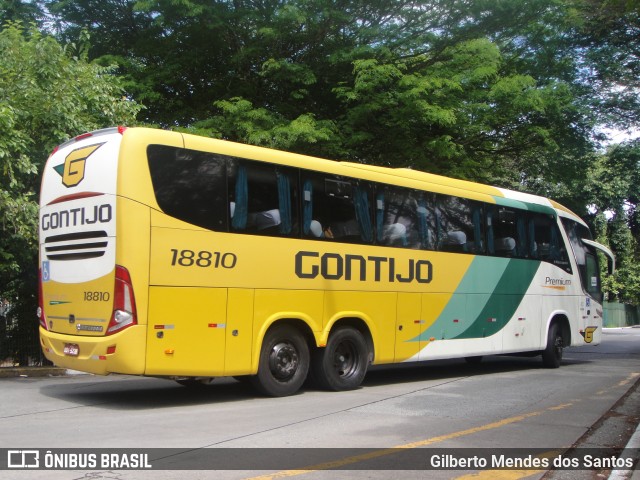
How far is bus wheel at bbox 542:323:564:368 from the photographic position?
1578 centimetres

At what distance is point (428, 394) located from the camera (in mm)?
11086

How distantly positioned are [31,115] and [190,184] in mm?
5504

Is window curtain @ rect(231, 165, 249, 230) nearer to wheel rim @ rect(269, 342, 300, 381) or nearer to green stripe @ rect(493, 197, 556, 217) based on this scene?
wheel rim @ rect(269, 342, 300, 381)

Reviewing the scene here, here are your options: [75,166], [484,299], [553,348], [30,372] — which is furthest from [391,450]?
[553,348]

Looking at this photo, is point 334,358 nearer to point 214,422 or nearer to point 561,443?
point 214,422

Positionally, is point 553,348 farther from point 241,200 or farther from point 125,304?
point 125,304

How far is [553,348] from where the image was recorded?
52.1 ft

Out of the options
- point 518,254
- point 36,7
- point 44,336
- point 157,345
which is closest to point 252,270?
point 157,345

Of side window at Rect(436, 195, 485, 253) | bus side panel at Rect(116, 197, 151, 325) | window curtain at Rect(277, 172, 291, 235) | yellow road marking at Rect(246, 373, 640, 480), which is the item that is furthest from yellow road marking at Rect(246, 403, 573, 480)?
side window at Rect(436, 195, 485, 253)

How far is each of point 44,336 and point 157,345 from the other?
6.94 feet

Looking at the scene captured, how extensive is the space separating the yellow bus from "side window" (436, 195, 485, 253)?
3 cm

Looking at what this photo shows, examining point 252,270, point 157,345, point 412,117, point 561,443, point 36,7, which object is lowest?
point 561,443

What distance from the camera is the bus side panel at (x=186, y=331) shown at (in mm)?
8648

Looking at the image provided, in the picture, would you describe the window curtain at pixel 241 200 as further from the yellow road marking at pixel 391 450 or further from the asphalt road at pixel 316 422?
the yellow road marking at pixel 391 450
